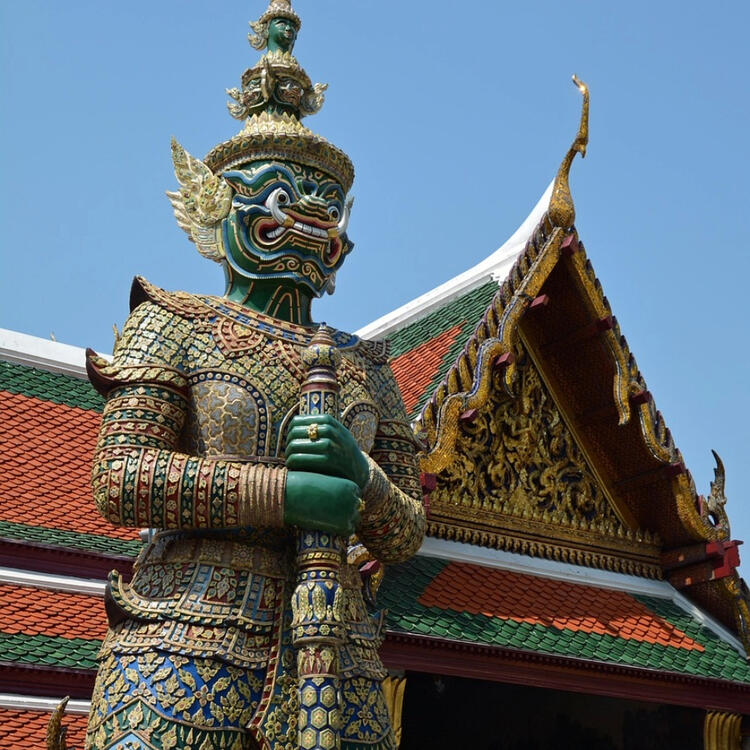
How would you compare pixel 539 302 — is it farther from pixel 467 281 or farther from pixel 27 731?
pixel 27 731

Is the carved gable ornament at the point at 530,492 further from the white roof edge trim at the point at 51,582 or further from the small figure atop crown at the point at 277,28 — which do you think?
the small figure atop crown at the point at 277,28

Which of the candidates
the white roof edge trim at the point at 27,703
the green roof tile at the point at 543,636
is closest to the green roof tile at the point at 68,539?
the white roof edge trim at the point at 27,703

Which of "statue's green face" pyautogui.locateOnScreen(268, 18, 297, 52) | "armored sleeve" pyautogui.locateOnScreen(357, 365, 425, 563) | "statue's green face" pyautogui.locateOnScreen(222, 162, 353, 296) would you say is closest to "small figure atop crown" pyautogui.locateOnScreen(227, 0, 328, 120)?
"statue's green face" pyautogui.locateOnScreen(268, 18, 297, 52)

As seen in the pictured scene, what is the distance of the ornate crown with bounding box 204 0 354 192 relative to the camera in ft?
14.6

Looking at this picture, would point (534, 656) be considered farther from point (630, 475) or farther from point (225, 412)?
point (225, 412)

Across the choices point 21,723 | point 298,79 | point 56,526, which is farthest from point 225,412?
point 56,526

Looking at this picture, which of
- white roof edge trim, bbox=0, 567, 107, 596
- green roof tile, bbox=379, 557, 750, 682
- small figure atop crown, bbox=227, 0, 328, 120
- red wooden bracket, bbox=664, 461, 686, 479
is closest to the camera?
small figure atop crown, bbox=227, 0, 328, 120

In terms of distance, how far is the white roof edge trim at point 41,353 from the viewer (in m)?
7.17

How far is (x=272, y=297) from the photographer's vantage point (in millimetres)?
4434

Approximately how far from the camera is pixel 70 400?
7145 mm

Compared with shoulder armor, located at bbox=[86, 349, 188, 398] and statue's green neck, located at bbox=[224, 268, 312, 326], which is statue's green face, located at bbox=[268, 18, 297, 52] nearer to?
statue's green neck, located at bbox=[224, 268, 312, 326]

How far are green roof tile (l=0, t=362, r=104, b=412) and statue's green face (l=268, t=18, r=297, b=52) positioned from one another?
3.00 meters

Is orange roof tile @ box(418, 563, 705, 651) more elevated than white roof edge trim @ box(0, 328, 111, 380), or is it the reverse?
white roof edge trim @ box(0, 328, 111, 380)

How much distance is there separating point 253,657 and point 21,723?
1536 millimetres
